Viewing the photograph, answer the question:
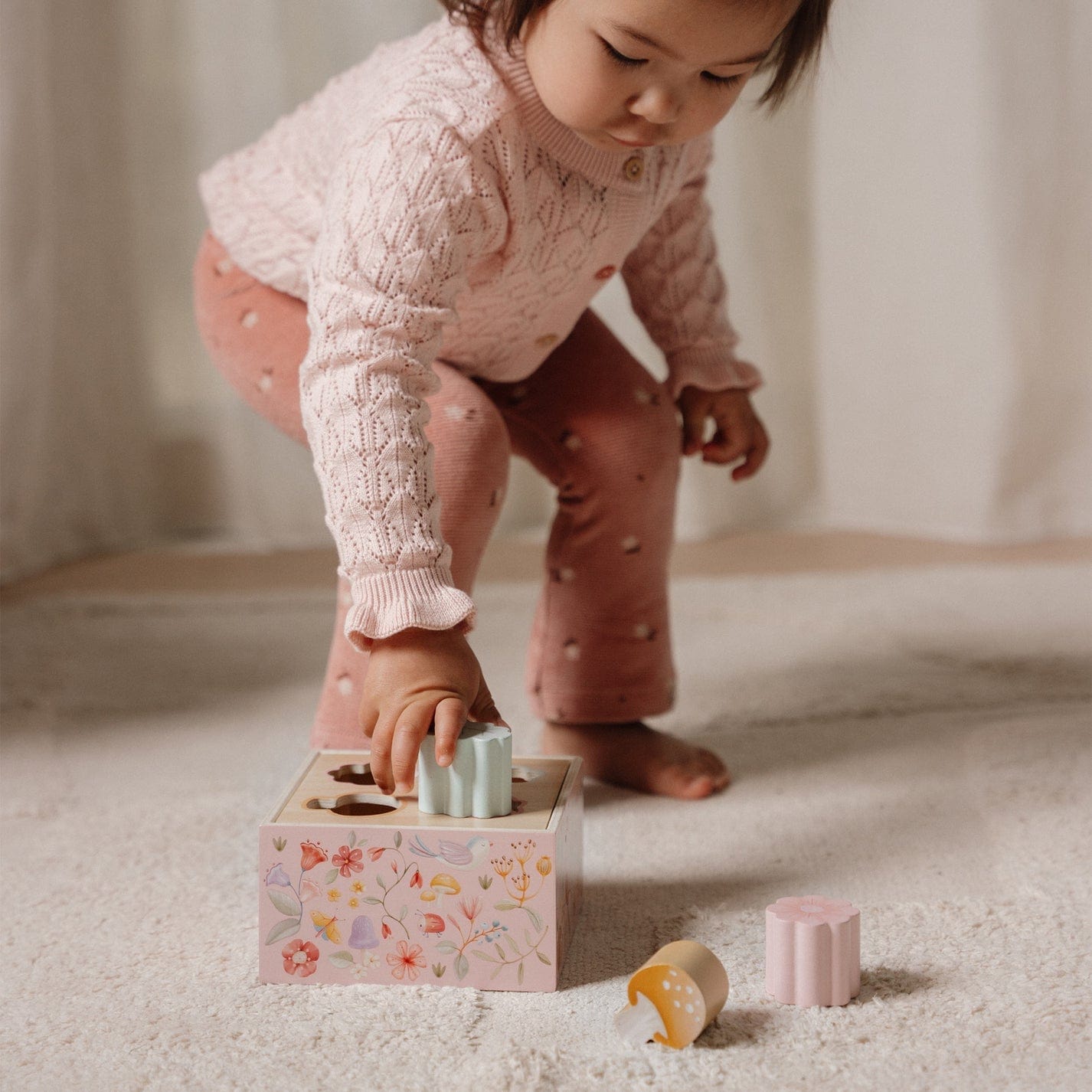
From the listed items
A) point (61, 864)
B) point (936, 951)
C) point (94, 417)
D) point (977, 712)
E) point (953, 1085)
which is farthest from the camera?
point (94, 417)

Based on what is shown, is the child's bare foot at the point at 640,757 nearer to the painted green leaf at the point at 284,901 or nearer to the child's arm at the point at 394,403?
the child's arm at the point at 394,403

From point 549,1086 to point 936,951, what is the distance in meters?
0.24

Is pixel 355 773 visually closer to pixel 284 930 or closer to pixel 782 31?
pixel 284 930

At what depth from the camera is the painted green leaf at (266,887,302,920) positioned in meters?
0.72

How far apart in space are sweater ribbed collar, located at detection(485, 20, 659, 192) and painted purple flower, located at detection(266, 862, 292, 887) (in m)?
0.47

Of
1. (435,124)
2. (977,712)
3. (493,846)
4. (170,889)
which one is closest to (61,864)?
(170,889)

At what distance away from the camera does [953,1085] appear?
2.07 feet

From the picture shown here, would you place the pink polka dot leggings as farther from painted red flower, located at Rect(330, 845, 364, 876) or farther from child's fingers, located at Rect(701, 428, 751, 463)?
painted red flower, located at Rect(330, 845, 364, 876)

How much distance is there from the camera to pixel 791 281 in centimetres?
184

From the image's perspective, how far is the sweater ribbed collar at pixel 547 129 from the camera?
2.87 feet

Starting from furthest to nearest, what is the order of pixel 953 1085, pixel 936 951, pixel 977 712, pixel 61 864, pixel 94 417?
pixel 94 417, pixel 977 712, pixel 61 864, pixel 936 951, pixel 953 1085

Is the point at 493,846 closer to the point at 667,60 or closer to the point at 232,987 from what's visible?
the point at 232,987

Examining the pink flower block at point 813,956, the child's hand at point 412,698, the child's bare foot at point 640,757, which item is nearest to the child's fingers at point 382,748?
the child's hand at point 412,698

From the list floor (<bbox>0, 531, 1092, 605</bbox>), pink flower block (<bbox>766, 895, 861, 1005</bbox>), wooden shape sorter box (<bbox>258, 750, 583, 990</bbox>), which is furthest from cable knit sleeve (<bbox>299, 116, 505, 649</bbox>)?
floor (<bbox>0, 531, 1092, 605</bbox>)
